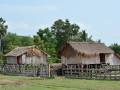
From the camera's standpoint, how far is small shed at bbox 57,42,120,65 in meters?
41.6

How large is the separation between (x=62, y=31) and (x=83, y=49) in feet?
102

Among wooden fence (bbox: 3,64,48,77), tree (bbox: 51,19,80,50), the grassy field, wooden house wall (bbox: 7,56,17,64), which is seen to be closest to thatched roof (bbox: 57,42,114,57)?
wooden fence (bbox: 3,64,48,77)

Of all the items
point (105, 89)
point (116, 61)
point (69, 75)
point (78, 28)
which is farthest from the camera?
point (78, 28)

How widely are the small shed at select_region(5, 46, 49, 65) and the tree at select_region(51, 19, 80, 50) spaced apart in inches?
870

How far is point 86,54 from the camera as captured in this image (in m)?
41.6

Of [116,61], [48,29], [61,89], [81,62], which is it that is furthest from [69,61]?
[48,29]

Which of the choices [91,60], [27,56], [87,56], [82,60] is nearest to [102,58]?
[91,60]

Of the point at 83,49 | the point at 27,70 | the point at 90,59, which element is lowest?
the point at 27,70

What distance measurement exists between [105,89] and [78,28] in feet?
185

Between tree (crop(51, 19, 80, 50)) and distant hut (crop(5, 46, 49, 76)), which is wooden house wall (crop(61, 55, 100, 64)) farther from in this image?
tree (crop(51, 19, 80, 50))

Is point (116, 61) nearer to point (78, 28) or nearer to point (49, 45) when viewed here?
point (49, 45)

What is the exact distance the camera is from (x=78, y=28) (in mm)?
75250

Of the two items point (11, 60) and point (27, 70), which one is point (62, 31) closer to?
point (11, 60)

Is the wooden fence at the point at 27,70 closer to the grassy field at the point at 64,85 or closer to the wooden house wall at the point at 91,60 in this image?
the wooden house wall at the point at 91,60
